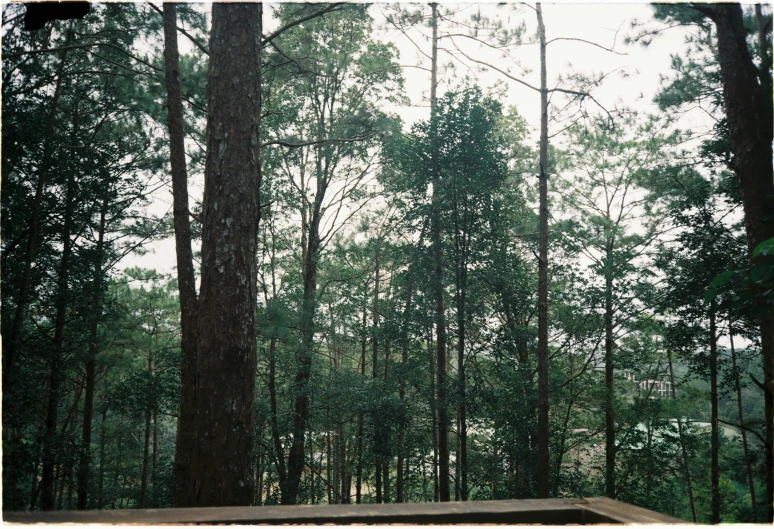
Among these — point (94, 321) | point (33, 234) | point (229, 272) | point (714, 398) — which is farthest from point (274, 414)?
point (714, 398)

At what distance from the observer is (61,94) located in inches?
241

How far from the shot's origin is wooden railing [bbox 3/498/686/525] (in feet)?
3.04

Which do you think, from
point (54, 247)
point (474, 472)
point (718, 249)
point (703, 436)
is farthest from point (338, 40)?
point (703, 436)

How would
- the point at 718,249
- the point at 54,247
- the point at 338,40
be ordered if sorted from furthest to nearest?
1. the point at 338,40
2. the point at 718,249
3. the point at 54,247

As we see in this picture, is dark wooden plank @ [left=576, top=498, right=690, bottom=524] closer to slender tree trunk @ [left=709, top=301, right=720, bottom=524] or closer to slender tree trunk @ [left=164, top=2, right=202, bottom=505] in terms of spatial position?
slender tree trunk @ [left=164, top=2, right=202, bottom=505]

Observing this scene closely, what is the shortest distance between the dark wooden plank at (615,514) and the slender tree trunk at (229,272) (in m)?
1.40

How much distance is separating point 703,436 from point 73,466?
36.1ft

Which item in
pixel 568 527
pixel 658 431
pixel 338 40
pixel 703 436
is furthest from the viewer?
pixel 703 436

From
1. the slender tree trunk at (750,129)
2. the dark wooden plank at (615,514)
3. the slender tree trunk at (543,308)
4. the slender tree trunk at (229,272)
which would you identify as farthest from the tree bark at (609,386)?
the dark wooden plank at (615,514)

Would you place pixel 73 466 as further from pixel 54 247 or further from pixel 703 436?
pixel 703 436

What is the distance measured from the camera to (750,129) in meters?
3.01

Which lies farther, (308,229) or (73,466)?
(308,229)

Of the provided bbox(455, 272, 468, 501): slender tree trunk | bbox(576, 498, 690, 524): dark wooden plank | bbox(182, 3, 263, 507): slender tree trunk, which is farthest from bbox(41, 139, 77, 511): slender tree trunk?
bbox(576, 498, 690, 524): dark wooden plank

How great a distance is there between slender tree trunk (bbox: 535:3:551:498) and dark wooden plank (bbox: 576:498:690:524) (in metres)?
5.27
